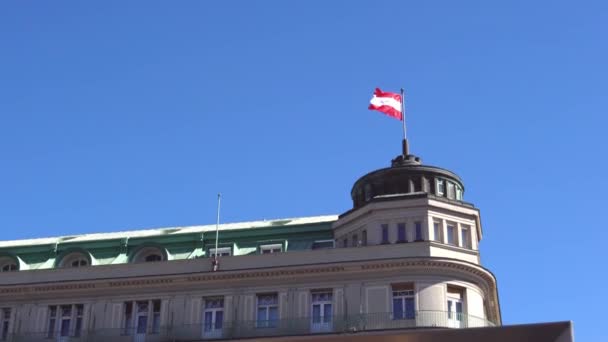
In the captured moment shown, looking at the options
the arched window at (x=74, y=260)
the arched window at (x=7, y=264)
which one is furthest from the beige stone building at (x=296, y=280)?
the arched window at (x=7, y=264)

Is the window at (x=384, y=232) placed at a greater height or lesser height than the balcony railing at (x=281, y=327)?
greater

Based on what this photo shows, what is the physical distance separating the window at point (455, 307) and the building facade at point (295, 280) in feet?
0.21

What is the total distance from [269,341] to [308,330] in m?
6.57

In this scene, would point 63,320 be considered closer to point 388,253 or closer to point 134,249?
point 134,249

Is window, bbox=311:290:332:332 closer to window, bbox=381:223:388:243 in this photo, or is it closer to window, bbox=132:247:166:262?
window, bbox=381:223:388:243

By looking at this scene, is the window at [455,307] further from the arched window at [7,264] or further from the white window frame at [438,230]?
the arched window at [7,264]

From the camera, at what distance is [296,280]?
52219mm

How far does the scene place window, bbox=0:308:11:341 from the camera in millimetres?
55222

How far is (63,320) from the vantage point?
180 ft

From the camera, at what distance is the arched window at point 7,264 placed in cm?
6056

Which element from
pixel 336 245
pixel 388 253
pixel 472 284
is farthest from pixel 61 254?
pixel 472 284

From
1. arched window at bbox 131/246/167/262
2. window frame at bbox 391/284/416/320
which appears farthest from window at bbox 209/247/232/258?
window frame at bbox 391/284/416/320

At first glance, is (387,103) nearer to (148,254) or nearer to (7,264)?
(148,254)

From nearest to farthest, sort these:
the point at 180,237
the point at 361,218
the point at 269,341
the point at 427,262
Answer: the point at 269,341 < the point at 427,262 < the point at 361,218 < the point at 180,237
